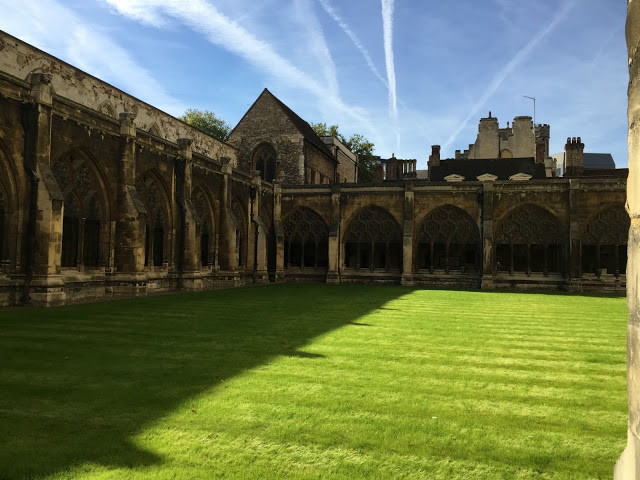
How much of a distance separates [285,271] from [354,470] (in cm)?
2637

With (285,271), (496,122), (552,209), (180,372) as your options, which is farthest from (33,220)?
(496,122)

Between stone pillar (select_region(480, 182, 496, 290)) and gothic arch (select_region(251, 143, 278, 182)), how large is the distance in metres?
14.8

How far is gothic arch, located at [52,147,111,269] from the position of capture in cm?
1489

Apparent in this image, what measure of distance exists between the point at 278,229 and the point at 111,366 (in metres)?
23.0

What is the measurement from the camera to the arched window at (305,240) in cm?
2948

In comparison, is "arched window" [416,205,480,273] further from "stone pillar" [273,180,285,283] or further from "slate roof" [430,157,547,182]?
"slate roof" [430,157,547,182]

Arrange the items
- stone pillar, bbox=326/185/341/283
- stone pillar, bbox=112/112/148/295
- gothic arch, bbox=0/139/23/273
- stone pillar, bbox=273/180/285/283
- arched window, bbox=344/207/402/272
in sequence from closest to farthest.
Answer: gothic arch, bbox=0/139/23/273
stone pillar, bbox=112/112/148/295
stone pillar, bbox=273/180/285/283
stone pillar, bbox=326/185/341/283
arched window, bbox=344/207/402/272

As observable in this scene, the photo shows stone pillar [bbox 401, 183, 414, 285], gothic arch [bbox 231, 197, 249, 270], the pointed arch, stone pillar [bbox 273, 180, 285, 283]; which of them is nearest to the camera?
gothic arch [bbox 231, 197, 249, 270]

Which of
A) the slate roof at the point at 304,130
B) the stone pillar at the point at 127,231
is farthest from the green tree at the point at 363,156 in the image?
the stone pillar at the point at 127,231

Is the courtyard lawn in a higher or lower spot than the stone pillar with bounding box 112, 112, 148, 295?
lower

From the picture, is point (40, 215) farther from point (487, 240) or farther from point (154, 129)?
point (487, 240)

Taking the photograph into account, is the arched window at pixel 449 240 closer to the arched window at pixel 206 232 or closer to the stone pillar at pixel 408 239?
the stone pillar at pixel 408 239

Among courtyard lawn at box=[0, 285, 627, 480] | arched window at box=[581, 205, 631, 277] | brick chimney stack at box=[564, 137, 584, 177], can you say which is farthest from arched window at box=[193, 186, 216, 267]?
brick chimney stack at box=[564, 137, 584, 177]

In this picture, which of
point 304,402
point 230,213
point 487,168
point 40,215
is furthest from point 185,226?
point 487,168
